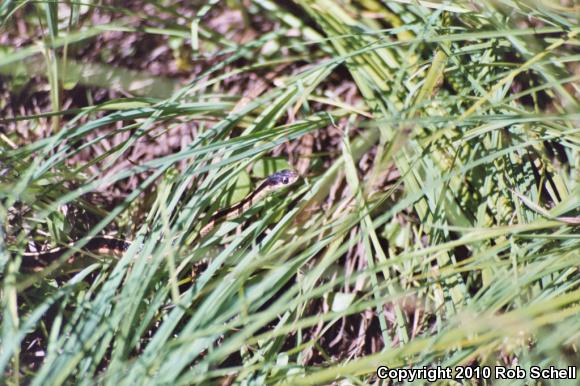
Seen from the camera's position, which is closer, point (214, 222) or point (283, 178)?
point (214, 222)

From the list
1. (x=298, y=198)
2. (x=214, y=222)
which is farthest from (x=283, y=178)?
(x=214, y=222)

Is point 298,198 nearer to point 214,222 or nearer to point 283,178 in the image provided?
point 283,178

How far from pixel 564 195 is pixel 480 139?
0.25 m

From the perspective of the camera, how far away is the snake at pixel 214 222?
1.48 m

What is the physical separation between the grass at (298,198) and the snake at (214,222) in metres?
0.03

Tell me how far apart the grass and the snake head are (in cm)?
3

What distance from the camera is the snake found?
1.48 m

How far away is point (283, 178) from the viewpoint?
1596 mm

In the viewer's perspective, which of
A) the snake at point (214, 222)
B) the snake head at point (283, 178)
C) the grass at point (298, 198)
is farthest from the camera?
the snake head at point (283, 178)

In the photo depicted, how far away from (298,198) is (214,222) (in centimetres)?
26

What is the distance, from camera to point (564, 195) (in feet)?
4.71

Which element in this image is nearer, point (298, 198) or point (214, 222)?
point (214, 222)

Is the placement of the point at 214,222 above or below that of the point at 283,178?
below

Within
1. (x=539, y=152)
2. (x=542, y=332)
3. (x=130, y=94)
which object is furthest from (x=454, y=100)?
(x=130, y=94)
